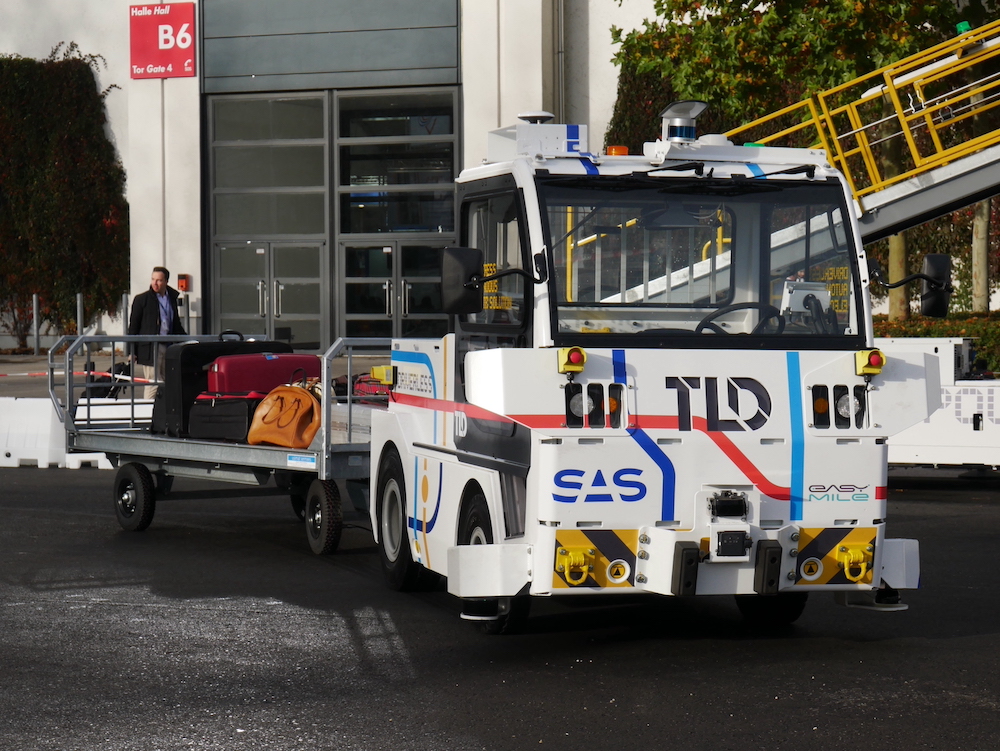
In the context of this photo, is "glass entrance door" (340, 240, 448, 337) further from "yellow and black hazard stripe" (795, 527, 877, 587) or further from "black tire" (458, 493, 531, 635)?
"yellow and black hazard stripe" (795, 527, 877, 587)

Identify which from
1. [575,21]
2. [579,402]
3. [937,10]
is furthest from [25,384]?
[579,402]

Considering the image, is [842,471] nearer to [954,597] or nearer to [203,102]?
[954,597]

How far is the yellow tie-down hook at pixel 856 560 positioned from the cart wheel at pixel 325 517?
13.4ft

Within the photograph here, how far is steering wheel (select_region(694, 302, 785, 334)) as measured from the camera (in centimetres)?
712

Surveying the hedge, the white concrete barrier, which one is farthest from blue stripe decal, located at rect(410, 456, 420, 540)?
the hedge

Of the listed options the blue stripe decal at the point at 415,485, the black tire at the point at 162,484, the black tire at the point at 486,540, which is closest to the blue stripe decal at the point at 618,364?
the black tire at the point at 486,540

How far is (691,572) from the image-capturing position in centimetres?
644

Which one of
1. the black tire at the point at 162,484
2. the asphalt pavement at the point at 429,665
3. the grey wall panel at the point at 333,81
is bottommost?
the asphalt pavement at the point at 429,665

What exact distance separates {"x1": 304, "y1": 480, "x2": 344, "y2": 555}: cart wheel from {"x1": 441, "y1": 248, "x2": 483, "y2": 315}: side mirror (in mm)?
3264

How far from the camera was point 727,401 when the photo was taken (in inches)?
264

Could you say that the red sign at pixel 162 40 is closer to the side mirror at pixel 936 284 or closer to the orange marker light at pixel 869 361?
the side mirror at pixel 936 284

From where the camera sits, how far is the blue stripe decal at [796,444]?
22.0 feet

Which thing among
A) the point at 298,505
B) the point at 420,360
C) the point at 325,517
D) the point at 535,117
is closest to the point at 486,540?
the point at 420,360

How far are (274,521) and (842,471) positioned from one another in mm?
6182
